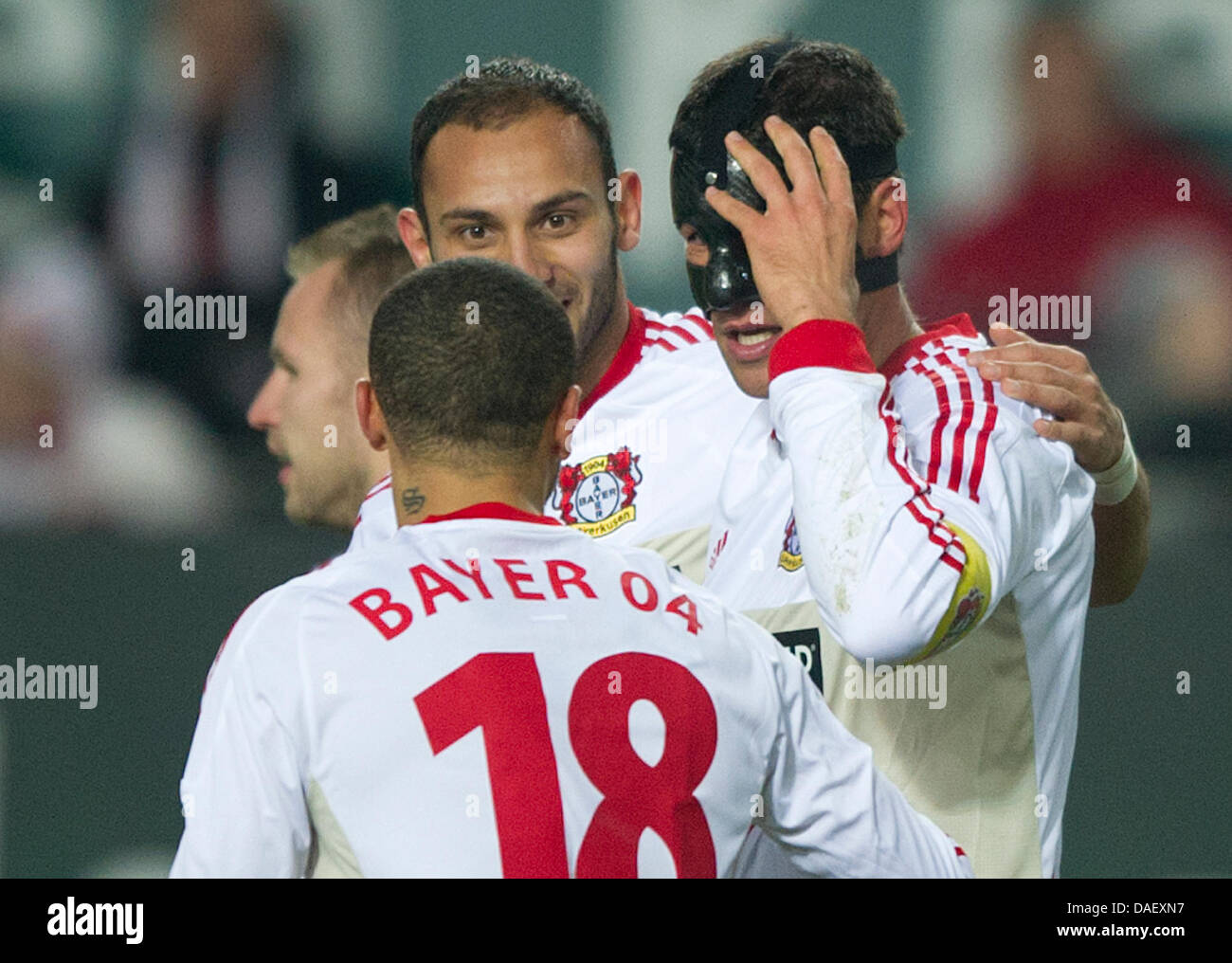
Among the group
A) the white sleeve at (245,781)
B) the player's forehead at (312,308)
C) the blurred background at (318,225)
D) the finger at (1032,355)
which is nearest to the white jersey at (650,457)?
the player's forehead at (312,308)

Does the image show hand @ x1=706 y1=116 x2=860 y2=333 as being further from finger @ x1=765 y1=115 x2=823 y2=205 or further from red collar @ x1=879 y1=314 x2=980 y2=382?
red collar @ x1=879 y1=314 x2=980 y2=382

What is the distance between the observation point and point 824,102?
246 centimetres

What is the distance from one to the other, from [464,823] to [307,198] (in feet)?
9.88

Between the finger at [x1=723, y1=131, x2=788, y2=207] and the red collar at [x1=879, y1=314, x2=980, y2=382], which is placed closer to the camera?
the finger at [x1=723, y1=131, x2=788, y2=207]

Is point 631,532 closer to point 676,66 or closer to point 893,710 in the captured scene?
point 893,710

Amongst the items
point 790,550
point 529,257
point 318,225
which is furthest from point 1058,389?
point 318,225

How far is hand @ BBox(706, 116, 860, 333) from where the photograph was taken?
225 centimetres

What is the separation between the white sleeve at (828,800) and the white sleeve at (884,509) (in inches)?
5.0

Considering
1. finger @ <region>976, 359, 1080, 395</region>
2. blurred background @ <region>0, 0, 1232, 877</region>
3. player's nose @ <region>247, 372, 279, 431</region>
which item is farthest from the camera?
player's nose @ <region>247, 372, 279, 431</region>

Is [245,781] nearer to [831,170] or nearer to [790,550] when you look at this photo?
[790,550]

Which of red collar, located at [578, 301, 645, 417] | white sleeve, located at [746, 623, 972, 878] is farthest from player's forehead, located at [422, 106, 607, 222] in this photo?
white sleeve, located at [746, 623, 972, 878]

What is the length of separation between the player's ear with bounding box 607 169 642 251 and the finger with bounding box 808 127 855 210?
0.81 metres

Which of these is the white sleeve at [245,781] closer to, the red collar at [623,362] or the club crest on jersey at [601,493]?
the club crest on jersey at [601,493]

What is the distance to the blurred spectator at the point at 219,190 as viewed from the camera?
4.41 metres
